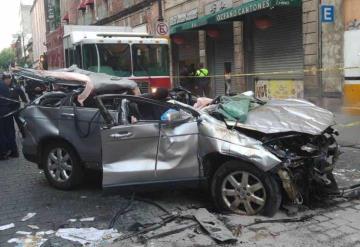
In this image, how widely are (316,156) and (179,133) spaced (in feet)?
4.94

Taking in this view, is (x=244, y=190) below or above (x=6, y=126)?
below

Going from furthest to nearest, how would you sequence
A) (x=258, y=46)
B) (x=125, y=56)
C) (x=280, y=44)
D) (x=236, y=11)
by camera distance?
1. (x=258, y=46)
2. (x=280, y=44)
3. (x=236, y=11)
4. (x=125, y=56)

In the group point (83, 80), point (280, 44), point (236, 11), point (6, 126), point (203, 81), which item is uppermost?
point (236, 11)

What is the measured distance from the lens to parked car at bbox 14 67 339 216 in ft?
17.9

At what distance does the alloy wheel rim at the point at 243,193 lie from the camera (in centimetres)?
549

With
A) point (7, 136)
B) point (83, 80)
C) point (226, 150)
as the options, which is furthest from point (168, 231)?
point (7, 136)

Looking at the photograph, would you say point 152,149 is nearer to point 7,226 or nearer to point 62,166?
point 7,226

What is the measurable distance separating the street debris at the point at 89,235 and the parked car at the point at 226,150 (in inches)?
27.8

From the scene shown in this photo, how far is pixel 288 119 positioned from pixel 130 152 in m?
1.83

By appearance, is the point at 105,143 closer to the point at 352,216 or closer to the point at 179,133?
the point at 179,133

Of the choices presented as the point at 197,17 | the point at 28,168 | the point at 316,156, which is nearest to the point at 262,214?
the point at 316,156

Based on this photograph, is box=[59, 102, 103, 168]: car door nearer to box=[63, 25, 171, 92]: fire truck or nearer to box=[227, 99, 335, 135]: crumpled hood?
box=[227, 99, 335, 135]: crumpled hood

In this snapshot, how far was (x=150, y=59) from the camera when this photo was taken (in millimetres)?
14672

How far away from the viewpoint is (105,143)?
6.01 meters
